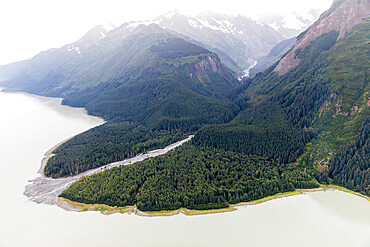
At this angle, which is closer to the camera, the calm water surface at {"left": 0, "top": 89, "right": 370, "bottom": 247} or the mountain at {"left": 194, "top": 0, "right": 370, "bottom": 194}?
the calm water surface at {"left": 0, "top": 89, "right": 370, "bottom": 247}

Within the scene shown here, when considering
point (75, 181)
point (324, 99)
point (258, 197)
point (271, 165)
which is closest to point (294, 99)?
point (324, 99)

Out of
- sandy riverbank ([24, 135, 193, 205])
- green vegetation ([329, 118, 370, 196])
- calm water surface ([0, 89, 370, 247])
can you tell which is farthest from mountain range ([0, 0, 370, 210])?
calm water surface ([0, 89, 370, 247])

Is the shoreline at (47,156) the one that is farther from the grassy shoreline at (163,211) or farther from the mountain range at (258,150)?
the grassy shoreline at (163,211)

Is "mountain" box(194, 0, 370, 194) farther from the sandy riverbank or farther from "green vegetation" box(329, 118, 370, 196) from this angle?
the sandy riverbank

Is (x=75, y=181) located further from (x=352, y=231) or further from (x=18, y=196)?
(x=352, y=231)

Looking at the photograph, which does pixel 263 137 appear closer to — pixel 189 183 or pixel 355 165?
pixel 355 165

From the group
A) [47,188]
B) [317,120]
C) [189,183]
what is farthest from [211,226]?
[317,120]

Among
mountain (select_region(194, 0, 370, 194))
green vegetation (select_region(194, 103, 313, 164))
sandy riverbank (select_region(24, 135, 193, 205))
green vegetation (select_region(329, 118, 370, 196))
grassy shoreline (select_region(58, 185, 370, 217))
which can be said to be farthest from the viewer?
green vegetation (select_region(194, 103, 313, 164))

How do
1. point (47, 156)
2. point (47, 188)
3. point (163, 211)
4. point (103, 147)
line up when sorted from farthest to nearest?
point (103, 147), point (47, 156), point (47, 188), point (163, 211)
